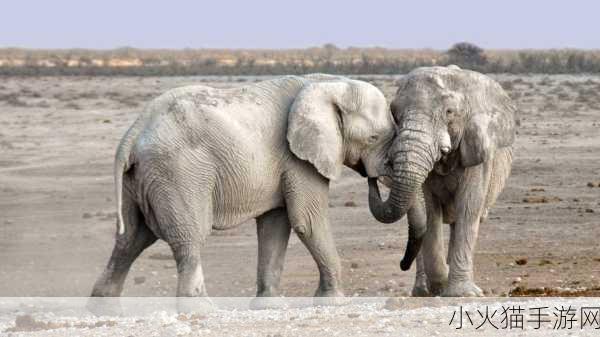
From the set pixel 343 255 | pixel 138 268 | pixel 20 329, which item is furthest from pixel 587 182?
pixel 20 329

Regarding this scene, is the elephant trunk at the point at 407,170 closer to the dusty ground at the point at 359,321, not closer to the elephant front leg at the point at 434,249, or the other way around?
the elephant front leg at the point at 434,249

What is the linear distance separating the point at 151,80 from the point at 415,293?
45.4 meters

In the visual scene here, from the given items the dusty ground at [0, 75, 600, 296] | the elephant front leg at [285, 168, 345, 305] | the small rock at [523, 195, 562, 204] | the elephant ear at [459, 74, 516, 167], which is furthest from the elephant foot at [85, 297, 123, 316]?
the small rock at [523, 195, 562, 204]

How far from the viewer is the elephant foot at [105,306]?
1164 centimetres

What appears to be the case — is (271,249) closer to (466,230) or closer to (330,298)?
(330,298)

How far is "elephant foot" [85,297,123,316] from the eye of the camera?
11641 mm

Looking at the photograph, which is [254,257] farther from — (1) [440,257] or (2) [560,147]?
(2) [560,147]

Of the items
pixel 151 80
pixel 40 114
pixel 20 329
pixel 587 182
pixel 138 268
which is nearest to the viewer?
pixel 20 329

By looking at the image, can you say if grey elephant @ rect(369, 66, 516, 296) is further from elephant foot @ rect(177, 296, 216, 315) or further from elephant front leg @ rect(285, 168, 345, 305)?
elephant foot @ rect(177, 296, 216, 315)

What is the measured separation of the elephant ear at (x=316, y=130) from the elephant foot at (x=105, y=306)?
165cm

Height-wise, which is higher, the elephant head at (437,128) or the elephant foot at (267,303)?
the elephant head at (437,128)

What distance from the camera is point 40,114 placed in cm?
3459

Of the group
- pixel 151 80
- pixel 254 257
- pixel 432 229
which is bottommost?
pixel 151 80

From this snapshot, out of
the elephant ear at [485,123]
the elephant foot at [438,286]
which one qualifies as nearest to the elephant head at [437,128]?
the elephant ear at [485,123]
